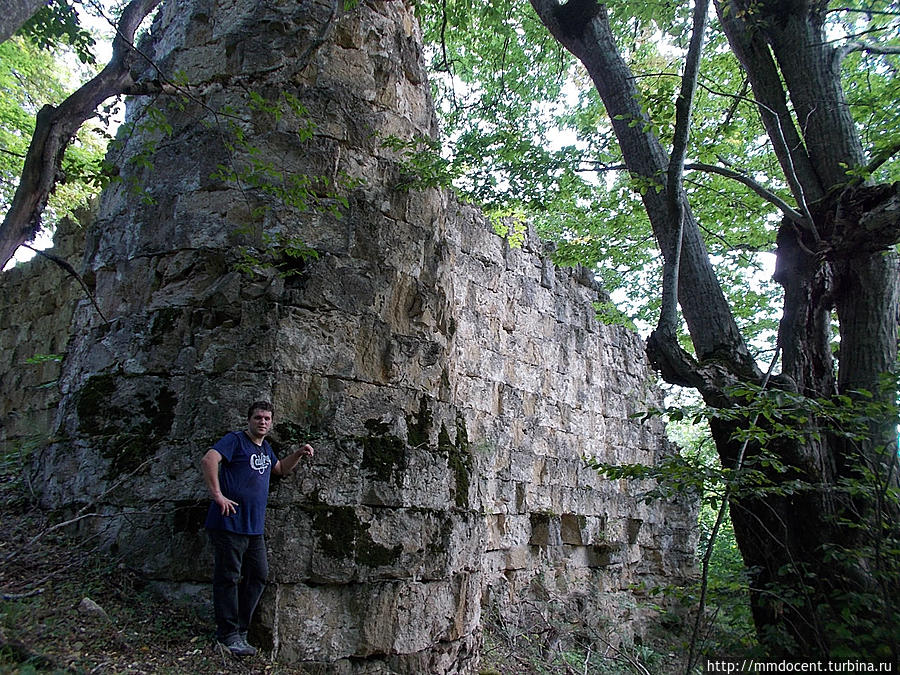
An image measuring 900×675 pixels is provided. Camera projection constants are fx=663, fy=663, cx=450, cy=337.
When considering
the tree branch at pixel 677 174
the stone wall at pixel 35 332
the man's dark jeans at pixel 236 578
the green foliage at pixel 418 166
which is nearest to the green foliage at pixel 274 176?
the green foliage at pixel 418 166

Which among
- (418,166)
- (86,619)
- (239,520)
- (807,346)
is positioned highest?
(418,166)

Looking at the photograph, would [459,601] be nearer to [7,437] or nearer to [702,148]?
[702,148]

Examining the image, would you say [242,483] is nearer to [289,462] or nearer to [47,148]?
[289,462]

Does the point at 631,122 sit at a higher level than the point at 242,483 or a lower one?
higher

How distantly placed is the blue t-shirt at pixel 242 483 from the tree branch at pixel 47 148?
4.84 ft

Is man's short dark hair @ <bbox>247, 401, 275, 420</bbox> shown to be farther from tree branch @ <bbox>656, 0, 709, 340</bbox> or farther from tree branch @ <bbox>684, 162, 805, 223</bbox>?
tree branch @ <bbox>684, 162, 805, 223</bbox>

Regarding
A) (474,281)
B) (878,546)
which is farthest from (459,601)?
(474,281)

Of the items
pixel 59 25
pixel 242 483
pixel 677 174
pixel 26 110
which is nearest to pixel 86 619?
pixel 242 483

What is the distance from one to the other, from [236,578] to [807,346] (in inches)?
173

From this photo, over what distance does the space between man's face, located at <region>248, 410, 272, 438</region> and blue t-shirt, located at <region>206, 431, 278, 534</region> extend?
0.20 ft

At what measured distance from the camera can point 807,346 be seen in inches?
203

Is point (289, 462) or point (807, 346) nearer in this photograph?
point (289, 462)

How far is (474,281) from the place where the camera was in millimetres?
7746

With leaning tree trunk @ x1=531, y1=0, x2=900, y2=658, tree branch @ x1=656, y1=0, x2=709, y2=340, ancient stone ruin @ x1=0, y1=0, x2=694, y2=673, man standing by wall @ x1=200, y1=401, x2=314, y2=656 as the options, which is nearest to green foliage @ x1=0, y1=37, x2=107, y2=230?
ancient stone ruin @ x1=0, y1=0, x2=694, y2=673
